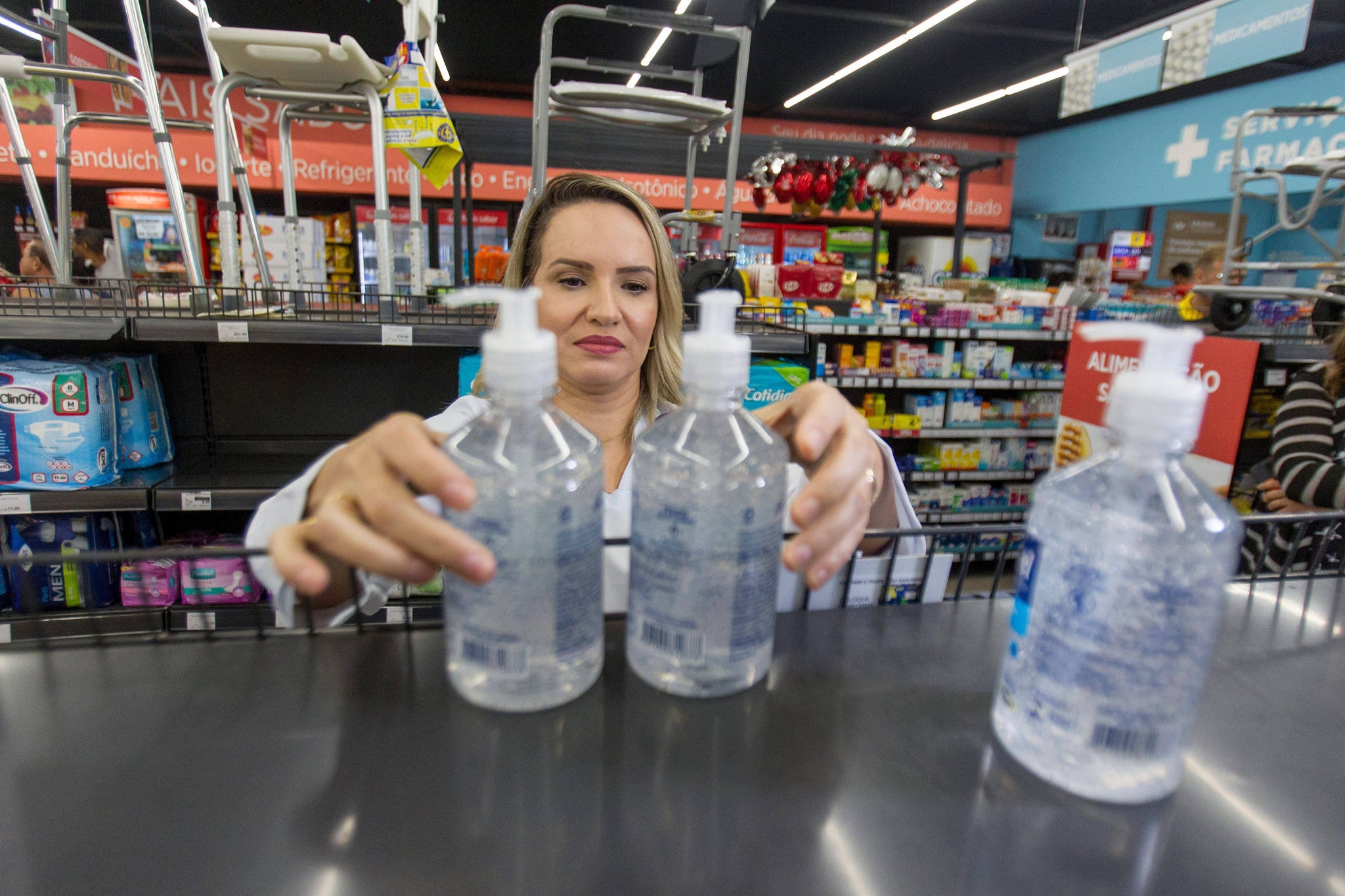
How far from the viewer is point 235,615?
2.06 metres

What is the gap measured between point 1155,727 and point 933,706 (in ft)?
0.49

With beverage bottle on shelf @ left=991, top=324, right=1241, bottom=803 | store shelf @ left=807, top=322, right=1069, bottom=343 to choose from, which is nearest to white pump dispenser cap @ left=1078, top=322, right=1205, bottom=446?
beverage bottle on shelf @ left=991, top=324, right=1241, bottom=803

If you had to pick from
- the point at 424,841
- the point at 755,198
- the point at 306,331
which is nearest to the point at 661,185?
the point at 755,198

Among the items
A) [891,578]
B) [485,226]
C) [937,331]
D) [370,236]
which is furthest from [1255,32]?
[370,236]

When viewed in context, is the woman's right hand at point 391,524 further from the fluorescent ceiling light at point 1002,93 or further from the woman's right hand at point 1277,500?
the fluorescent ceiling light at point 1002,93

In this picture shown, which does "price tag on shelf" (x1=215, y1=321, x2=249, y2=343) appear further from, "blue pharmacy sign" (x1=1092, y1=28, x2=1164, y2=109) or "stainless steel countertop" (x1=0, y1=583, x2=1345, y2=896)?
"blue pharmacy sign" (x1=1092, y1=28, x2=1164, y2=109)

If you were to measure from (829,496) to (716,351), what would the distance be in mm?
147

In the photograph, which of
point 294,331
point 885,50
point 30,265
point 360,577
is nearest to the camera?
point 360,577

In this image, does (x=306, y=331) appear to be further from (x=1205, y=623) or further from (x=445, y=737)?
(x=1205, y=623)

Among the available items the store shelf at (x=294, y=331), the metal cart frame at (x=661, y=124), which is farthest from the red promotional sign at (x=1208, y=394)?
the store shelf at (x=294, y=331)

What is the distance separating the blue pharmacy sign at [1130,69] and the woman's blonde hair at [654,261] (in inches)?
180

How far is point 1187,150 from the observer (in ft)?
27.0

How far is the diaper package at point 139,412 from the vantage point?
2002 mm

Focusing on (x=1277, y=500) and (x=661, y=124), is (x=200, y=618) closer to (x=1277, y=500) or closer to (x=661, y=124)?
(x=661, y=124)
